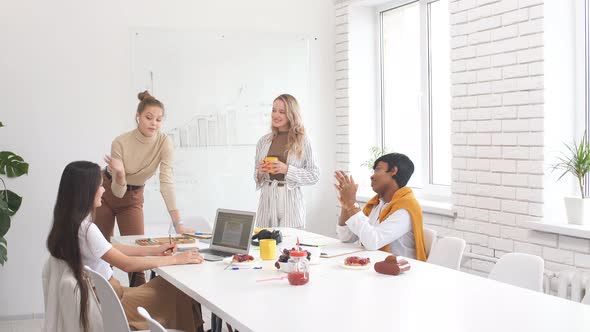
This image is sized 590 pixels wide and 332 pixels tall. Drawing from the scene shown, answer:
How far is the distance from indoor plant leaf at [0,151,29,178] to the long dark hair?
2153 mm

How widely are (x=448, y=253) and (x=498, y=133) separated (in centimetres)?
108

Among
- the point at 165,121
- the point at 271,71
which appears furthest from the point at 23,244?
the point at 271,71

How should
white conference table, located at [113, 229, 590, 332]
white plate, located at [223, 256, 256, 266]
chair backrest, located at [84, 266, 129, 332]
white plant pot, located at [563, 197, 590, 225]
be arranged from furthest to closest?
white plant pot, located at [563, 197, 590, 225] < white plate, located at [223, 256, 256, 266] < chair backrest, located at [84, 266, 129, 332] < white conference table, located at [113, 229, 590, 332]

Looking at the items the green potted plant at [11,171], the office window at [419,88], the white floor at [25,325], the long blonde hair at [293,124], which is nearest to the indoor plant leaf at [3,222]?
the green potted plant at [11,171]

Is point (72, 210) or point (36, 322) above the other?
point (72, 210)

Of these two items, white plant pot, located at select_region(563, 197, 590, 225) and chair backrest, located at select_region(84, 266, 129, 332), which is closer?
chair backrest, located at select_region(84, 266, 129, 332)

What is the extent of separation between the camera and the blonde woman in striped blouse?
4.41 m

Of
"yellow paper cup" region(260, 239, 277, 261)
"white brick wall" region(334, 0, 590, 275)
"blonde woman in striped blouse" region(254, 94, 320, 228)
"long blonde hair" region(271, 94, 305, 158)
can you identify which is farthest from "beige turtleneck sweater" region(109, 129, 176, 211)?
"white brick wall" region(334, 0, 590, 275)

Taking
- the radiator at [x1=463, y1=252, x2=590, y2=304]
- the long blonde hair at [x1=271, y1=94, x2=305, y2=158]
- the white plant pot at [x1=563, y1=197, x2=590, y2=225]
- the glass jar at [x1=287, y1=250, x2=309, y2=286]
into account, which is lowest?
the radiator at [x1=463, y1=252, x2=590, y2=304]

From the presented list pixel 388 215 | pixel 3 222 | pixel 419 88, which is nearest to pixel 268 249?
pixel 388 215

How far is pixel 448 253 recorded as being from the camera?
3.40 metres

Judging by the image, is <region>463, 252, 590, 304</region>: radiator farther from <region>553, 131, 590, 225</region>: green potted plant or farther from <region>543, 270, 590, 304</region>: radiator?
<region>553, 131, 590, 225</region>: green potted plant

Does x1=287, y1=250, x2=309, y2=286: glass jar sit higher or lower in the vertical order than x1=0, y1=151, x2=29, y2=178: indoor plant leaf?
lower

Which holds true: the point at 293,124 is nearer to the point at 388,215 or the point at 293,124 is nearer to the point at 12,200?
the point at 388,215
